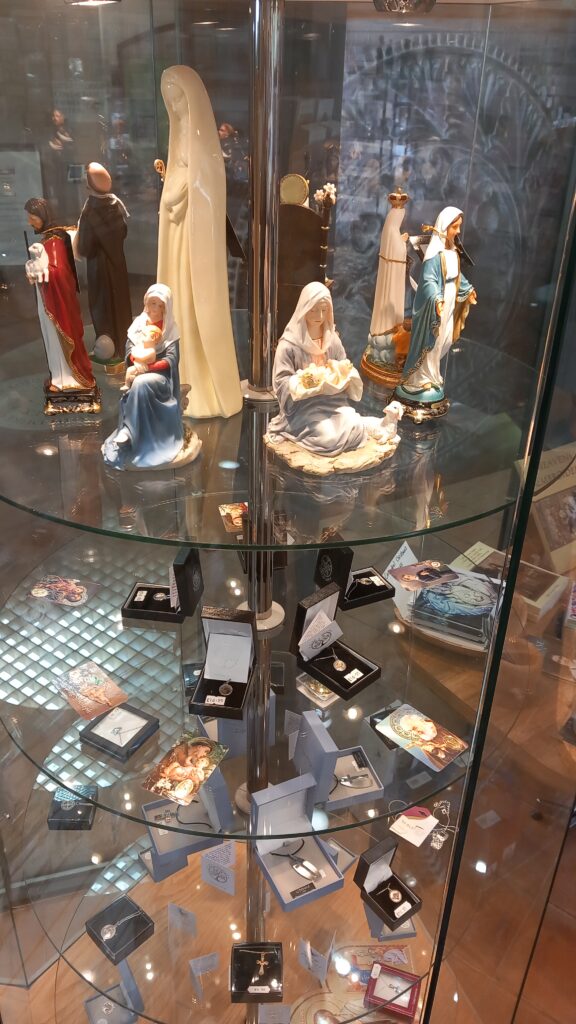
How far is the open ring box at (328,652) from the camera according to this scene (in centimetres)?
139

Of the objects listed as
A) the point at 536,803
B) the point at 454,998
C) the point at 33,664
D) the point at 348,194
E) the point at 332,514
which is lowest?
the point at 454,998

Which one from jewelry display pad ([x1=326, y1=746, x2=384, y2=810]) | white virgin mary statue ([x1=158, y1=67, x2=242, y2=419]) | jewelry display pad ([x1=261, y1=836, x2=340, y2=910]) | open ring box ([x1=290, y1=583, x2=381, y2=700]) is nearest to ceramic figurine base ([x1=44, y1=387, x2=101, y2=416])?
white virgin mary statue ([x1=158, y1=67, x2=242, y2=419])

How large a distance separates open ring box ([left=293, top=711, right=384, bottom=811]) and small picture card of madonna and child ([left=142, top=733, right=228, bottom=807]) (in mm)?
146

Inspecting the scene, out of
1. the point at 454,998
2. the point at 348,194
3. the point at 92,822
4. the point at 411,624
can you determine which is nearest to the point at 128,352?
the point at 348,194

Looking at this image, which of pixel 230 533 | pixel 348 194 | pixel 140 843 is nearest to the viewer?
pixel 230 533

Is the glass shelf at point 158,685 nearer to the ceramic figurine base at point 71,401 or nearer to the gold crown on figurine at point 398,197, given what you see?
the ceramic figurine base at point 71,401

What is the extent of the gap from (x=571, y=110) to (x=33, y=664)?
1.37 m

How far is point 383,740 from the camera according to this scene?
4.58 ft

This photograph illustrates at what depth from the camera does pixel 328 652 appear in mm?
1489

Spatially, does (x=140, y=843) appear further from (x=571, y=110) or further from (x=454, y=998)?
(x=571, y=110)

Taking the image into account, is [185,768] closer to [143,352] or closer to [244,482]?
[244,482]

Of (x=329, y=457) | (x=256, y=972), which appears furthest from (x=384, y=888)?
(x=329, y=457)

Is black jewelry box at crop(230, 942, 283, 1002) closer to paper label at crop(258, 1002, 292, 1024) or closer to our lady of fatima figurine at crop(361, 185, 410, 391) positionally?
paper label at crop(258, 1002, 292, 1024)

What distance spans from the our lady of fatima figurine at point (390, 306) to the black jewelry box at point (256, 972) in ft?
3.63
